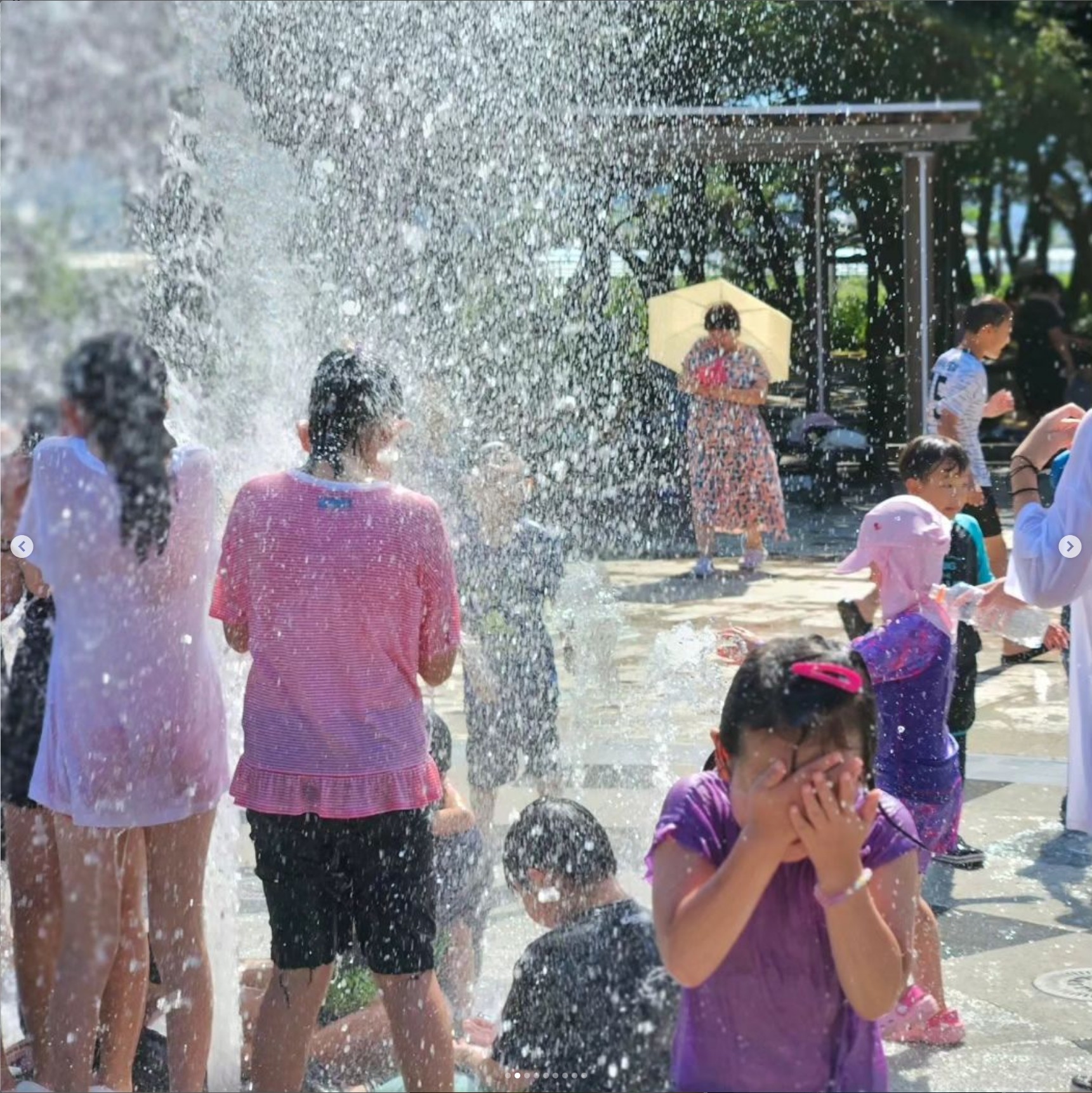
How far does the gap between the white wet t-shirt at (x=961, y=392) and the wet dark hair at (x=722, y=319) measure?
3.26 metres

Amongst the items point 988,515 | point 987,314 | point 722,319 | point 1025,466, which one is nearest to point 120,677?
point 1025,466

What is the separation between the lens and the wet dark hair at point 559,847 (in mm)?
3504

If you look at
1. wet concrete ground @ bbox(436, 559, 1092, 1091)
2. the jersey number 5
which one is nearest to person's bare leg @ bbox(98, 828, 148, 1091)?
wet concrete ground @ bbox(436, 559, 1092, 1091)

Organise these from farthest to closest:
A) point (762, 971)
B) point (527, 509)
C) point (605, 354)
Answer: point (605, 354)
point (527, 509)
point (762, 971)

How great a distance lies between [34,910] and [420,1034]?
93 centimetres

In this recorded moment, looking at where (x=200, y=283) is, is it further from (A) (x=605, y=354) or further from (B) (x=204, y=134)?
(A) (x=605, y=354)

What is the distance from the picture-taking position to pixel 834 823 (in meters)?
2.48

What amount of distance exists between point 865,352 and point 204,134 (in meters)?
7.61

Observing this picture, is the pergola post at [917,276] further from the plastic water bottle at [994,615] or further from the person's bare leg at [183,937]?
the person's bare leg at [183,937]

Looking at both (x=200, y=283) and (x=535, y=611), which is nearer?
(x=535, y=611)

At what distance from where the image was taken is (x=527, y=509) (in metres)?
12.7

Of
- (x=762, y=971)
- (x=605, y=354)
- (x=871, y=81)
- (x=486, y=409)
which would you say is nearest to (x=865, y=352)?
(x=605, y=354)

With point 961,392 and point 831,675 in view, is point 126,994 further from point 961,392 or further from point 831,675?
point 961,392

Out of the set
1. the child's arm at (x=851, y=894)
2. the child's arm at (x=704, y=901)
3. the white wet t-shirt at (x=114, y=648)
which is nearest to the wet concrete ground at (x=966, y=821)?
the white wet t-shirt at (x=114, y=648)
